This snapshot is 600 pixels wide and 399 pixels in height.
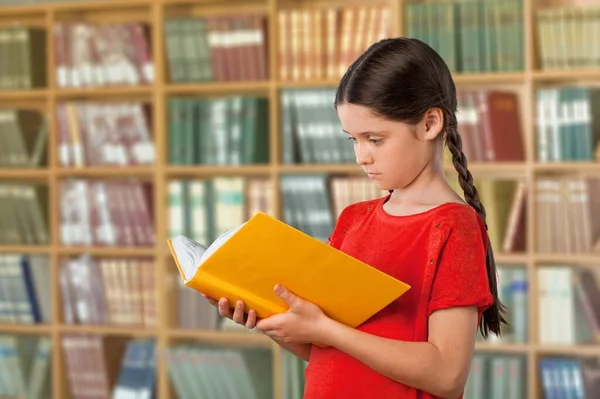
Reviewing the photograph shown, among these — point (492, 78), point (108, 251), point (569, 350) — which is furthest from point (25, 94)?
point (569, 350)

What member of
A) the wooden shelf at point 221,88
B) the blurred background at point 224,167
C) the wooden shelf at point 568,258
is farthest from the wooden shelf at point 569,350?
the wooden shelf at point 221,88

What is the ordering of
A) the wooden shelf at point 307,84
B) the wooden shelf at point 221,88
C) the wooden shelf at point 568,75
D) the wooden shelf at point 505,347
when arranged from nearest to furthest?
the wooden shelf at point 568,75
the wooden shelf at point 505,347
the wooden shelf at point 307,84
the wooden shelf at point 221,88

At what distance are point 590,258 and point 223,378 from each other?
150 cm

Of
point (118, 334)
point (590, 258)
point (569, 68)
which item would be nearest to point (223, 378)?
point (118, 334)

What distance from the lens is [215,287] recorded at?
4.53 feet

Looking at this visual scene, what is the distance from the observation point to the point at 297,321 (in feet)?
4.48

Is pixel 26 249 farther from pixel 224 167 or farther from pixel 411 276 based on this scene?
pixel 411 276

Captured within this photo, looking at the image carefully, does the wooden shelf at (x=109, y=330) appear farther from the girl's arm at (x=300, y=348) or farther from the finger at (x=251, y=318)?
the finger at (x=251, y=318)

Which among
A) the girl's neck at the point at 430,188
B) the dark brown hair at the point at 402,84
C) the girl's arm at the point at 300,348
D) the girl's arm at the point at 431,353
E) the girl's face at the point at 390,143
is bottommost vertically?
the girl's arm at the point at 300,348

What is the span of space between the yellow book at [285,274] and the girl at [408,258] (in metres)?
0.02

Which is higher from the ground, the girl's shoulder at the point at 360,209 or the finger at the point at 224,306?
the girl's shoulder at the point at 360,209

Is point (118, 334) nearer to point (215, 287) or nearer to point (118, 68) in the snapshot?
point (118, 68)

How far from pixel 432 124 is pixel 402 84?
0.23 ft

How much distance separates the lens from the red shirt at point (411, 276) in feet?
4.40
